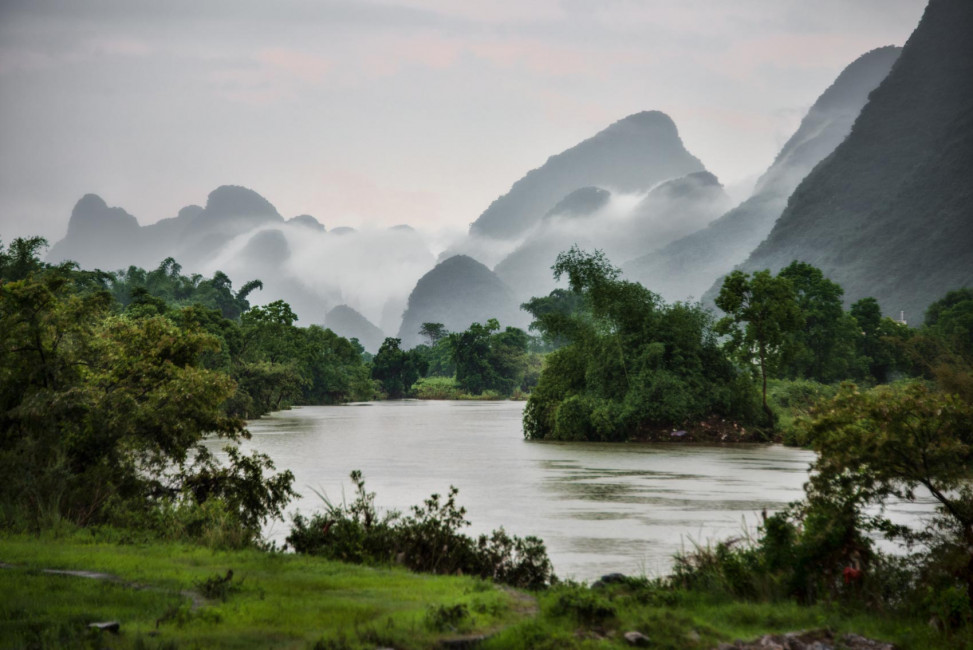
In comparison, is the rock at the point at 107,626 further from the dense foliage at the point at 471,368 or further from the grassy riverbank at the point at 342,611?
the dense foliage at the point at 471,368

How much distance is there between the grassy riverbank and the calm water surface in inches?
133

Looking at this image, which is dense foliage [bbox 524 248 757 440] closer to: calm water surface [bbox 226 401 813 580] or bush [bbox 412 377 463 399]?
calm water surface [bbox 226 401 813 580]

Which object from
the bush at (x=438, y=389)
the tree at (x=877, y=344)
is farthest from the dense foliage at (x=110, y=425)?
the bush at (x=438, y=389)

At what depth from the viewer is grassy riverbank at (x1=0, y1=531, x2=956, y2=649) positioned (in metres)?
7.53

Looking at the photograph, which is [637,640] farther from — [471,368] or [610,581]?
[471,368]

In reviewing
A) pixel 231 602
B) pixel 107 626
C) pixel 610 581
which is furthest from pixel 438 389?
pixel 107 626

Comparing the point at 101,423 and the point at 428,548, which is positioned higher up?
the point at 101,423

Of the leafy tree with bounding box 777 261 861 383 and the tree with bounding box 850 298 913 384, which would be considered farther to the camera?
the tree with bounding box 850 298 913 384

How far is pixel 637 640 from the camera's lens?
787 centimetres

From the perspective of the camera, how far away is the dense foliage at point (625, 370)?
136 feet

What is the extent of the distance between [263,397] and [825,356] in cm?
4164

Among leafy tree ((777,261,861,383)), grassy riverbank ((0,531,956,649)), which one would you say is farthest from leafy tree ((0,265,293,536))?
leafy tree ((777,261,861,383))

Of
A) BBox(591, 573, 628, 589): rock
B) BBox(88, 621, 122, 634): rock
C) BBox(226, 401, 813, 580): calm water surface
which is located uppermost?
BBox(88, 621, 122, 634): rock

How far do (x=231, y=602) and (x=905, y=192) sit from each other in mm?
143063
